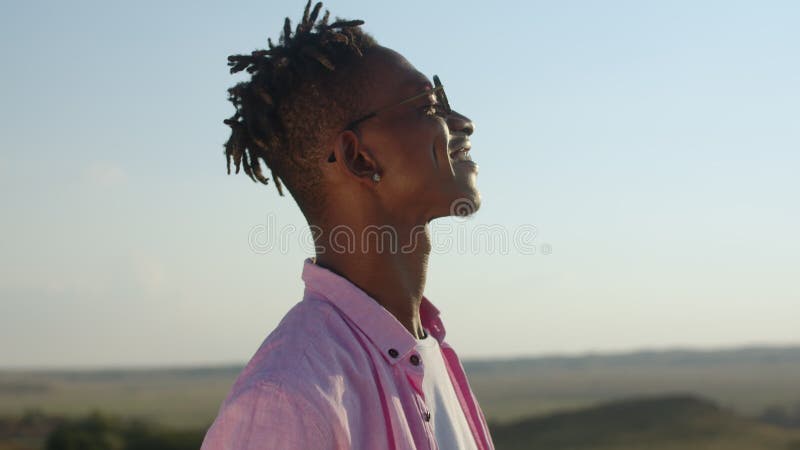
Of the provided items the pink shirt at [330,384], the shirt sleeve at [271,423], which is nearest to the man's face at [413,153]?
the pink shirt at [330,384]

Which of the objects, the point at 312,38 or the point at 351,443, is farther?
the point at 312,38

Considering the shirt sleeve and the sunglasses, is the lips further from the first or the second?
the shirt sleeve

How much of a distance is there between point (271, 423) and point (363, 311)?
705 millimetres

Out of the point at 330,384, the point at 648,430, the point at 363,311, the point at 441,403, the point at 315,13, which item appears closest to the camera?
the point at 330,384

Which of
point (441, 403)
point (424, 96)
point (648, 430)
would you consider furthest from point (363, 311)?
point (648, 430)

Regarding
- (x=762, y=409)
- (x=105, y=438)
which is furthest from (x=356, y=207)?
(x=762, y=409)

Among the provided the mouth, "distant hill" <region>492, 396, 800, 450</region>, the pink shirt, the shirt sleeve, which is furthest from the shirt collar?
"distant hill" <region>492, 396, 800, 450</region>

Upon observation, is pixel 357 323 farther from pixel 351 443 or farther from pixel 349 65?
pixel 349 65

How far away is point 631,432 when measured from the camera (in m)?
34.1

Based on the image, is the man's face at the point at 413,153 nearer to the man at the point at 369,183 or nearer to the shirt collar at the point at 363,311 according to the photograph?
the man at the point at 369,183

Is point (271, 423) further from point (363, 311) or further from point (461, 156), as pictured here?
point (461, 156)

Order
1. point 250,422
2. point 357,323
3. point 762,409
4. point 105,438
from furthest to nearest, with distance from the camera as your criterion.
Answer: point 762,409 → point 105,438 → point 357,323 → point 250,422

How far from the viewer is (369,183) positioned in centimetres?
357

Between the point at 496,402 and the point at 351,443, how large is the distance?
88.8 m
